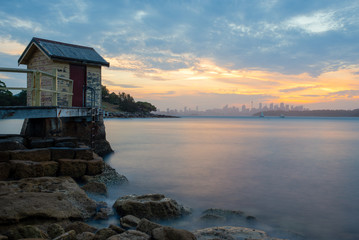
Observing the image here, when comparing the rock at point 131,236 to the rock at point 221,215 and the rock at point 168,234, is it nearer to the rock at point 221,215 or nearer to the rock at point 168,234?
the rock at point 168,234

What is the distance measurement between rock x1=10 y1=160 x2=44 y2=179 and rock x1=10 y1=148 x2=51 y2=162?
38 centimetres

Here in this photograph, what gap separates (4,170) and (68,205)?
111 inches

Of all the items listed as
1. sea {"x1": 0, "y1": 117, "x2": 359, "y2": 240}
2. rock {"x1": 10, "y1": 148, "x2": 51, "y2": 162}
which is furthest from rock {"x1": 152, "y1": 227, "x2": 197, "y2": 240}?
rock {"x1": 10, "y1": 148, "x2": 51, "y2": 162}

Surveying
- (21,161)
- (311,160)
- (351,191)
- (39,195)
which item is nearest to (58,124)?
(21,161)

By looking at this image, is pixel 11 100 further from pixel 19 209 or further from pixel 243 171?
pixel 19 209

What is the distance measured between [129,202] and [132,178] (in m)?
5.43

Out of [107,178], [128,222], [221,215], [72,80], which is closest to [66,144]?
[107,178]

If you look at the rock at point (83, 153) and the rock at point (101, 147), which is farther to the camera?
the rock at point (101, 147)

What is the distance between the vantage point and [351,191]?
10.8 metres

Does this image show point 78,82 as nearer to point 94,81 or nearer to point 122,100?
point 94,81

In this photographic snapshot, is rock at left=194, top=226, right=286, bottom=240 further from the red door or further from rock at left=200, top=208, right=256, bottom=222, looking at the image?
the red door

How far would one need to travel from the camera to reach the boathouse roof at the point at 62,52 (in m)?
14.3

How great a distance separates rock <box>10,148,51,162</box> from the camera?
802 cm

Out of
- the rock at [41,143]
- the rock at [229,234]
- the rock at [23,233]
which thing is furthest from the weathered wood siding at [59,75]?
the rock at [229,234]
